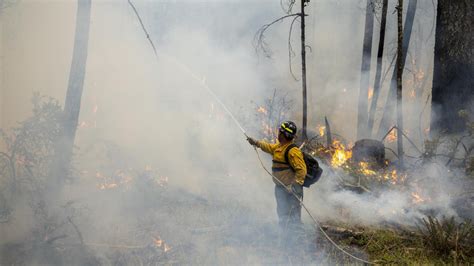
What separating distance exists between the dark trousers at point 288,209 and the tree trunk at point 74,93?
179 inches

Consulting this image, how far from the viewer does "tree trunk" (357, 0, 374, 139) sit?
39.6 ft

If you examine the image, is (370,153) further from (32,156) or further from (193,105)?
(32,156)

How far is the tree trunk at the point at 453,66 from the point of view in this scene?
316 inches

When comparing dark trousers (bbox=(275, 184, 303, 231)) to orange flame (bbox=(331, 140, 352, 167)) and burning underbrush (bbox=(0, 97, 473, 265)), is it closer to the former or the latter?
burning underbrush (bbox=(0, 97, 473, 265))

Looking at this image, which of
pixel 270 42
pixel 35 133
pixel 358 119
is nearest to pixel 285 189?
pixel 35 133

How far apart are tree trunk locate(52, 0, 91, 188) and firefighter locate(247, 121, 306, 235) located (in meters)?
4.45

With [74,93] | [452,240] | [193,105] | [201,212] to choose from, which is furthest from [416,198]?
[74,93]

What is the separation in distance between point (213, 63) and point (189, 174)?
4.43 m

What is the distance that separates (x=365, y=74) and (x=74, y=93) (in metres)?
9.28

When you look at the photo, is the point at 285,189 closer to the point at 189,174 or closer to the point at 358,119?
the point at 189,174

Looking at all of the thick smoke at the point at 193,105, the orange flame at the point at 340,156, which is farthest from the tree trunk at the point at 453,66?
the orange flame at the point at 340,156

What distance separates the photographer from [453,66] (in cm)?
833

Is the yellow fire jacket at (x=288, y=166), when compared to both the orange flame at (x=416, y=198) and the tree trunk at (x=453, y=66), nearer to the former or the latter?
the orange flame at (x=416, y=198)

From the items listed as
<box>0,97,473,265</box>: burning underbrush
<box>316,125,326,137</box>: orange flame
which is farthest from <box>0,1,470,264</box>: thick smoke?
<box>316,125,326,137</box>: orange flame
